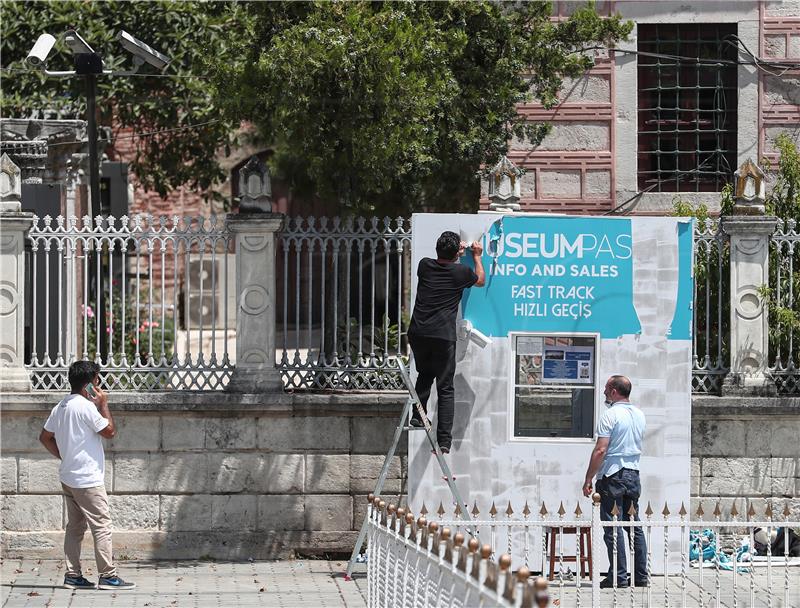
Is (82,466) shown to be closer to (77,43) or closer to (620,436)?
(620,436)

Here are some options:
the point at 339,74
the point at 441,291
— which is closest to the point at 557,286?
the point at 441,291

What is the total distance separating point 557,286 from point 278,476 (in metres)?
2.91

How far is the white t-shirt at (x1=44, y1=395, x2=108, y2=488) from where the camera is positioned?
9.96 m

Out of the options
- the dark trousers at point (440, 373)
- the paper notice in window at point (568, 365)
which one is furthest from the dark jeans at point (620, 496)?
the dark trousers at point (440, 373)

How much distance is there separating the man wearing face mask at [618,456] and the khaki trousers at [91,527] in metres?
3.45

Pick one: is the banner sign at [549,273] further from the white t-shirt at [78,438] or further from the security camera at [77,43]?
the security camera at [77,43]

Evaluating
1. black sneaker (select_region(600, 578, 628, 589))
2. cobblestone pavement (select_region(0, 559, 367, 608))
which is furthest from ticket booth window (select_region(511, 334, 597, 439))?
cobblestone pavement (select_region(0, 559, 367, 608))

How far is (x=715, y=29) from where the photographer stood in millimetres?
16203

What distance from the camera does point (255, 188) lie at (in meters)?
11.4

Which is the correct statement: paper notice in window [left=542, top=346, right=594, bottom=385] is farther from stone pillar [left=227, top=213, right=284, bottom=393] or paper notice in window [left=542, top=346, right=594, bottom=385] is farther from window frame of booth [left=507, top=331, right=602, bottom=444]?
stone pillar [left=227, top=213, right=284, bottom=393]

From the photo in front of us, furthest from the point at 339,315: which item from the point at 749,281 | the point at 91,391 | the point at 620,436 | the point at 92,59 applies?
the point at 92,59

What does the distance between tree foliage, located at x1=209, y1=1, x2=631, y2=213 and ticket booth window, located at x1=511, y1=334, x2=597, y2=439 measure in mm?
2235

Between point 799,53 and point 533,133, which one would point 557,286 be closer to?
point 533,133

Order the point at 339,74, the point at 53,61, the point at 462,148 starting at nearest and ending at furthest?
the point at 339,74, the point at 462,148, the point at 53,61
